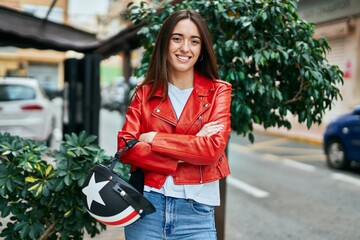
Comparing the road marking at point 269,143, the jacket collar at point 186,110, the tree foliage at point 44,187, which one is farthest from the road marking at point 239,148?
the jacket collar at point 186,110

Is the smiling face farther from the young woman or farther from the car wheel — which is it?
the car wheel

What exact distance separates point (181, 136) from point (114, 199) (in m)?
0.39

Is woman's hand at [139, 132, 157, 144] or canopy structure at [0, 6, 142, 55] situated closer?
woman's hand at [139, 132, 157, 144]

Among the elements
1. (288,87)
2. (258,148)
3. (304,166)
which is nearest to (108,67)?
(258,148)

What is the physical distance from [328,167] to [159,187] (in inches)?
310

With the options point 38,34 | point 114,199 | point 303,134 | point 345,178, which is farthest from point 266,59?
point 303,134

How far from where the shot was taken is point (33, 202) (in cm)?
280

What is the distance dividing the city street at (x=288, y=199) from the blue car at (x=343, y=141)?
0.24m

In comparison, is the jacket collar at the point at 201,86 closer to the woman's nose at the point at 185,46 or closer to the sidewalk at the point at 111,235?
the woman's nose at the point at 185,46

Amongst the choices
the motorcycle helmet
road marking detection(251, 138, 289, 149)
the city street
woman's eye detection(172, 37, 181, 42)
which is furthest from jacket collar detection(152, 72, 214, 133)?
road marking detection(251, 138, 289, 149)

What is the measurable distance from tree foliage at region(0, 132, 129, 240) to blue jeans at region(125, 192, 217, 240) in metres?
0.87

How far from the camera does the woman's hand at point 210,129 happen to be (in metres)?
1.89

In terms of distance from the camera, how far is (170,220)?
1.88 meters

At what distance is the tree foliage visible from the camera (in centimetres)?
265
